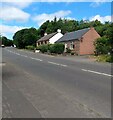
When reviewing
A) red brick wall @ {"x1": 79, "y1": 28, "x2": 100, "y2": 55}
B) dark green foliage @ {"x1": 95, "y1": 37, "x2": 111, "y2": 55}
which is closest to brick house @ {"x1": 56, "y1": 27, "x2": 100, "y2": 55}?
red brick wall @ {"x1": 79, "y1": 28, "x2": 100, "y2": 55}

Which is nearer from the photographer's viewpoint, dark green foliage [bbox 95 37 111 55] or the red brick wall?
dark green foliage [bbox 95 37 111 55]

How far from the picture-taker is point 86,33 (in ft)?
208

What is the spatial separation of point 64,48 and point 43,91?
52.3 m

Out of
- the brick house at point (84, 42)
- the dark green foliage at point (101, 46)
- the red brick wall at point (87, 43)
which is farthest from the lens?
the red brick wall at point (87, 43)

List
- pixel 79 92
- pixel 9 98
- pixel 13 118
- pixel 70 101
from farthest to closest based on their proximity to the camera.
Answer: pixel 79 92 → pixel 9 98 → pixel 70 101 → pixel 13 118

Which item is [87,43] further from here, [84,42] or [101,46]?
[101,46]

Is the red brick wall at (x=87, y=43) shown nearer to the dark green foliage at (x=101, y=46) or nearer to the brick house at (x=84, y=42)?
the brick house at (x=84, y=42)

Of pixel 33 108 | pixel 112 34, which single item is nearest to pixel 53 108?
pixel 33 108

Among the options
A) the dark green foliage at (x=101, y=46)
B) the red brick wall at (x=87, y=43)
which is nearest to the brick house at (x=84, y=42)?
the red brick wall at (x=87, y=43)

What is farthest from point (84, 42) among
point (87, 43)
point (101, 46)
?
point (101, 46)

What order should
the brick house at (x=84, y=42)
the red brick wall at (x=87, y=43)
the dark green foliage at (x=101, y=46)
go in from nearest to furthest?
the dark green foliage at (x=101, y=46) < the brick house at (x=84, y=42) < the red brick wall at (x=87, y=43)

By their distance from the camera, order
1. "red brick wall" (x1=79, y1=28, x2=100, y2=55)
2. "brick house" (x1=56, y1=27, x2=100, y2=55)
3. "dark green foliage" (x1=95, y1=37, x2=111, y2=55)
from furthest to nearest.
Answer: "red brick wall" (x1=79, y1=28, x2=100, y2=55)
"brick house" (x1=56, y1=27, x2=100, y2=55)
"dark green foliage" (x1=95, y1=37, x2=111, y2=55)

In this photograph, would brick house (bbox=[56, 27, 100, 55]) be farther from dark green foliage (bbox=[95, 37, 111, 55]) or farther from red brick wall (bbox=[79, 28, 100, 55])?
dark green foliage (bbox=[95, 37, 111, 55])

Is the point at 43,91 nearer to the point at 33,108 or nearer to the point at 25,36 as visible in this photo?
the point at 33,108
